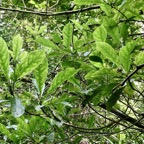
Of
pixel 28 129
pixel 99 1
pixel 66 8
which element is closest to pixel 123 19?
pixel 99 1

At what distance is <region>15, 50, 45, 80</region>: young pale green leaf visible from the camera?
2.01 ft

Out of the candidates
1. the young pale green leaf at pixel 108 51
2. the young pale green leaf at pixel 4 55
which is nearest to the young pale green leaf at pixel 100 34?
the young pale green leaf at pixel 108 51

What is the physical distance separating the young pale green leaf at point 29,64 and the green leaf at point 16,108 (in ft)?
0.16

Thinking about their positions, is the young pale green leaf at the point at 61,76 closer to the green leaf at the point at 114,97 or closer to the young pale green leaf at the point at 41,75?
the young pale green leaf at the point at 41,75

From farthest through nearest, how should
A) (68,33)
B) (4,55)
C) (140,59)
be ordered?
(68,33)
(140,59)
(4,55)

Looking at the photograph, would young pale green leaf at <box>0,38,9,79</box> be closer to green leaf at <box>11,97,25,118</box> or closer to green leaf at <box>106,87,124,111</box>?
green leaf at <box>11,97,25,118</box>

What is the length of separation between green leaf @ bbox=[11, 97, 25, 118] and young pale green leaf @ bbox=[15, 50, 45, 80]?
1.9 inches

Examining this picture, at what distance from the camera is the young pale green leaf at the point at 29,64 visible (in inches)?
24.1

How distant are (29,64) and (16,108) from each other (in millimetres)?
93

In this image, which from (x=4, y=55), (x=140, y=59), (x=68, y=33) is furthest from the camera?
(x=68, y=33)

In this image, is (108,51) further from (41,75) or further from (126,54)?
(41,75)

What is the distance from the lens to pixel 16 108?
604 mm

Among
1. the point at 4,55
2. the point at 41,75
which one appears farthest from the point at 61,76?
the point at 4,55

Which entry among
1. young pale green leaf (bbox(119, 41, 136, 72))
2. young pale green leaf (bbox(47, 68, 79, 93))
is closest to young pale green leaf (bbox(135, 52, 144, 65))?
young pale green leaf (bbox(119, 41, 136, 72))
